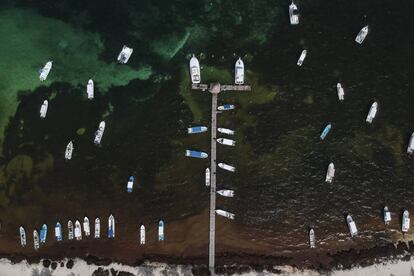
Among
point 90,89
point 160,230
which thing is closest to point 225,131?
point 160,230

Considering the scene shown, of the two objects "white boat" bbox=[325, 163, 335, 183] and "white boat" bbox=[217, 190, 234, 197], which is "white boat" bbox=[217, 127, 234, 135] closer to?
"white boat" bbox=[217, 190, 234, 197]

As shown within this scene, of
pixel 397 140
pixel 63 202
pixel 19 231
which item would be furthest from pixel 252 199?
pixel 19 231

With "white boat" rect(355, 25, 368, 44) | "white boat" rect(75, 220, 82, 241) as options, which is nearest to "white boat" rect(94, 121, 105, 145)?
"white boat" rect(75, 220, 82, 241)

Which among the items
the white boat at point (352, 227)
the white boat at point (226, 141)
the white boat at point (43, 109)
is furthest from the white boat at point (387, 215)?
the white boat at point (43, 109)

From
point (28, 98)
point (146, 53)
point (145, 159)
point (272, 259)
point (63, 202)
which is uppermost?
point (146, 53)

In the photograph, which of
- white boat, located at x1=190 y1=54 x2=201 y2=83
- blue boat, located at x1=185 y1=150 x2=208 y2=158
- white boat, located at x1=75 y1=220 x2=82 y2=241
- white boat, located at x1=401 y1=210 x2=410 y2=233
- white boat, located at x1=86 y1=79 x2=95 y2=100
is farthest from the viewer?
white boat, located at x1=86 y1=79 x2=95 y2=100

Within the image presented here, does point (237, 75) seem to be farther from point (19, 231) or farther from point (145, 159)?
point (19, 231)

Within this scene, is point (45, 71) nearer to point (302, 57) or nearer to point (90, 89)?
point (90, 89)

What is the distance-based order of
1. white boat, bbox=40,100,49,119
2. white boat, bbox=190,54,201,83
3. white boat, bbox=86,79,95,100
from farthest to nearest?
white boat, bbox=86,79,95,100 < white boat, bbox=40,100,49,119 < white boat, bbox=190,54,201,83

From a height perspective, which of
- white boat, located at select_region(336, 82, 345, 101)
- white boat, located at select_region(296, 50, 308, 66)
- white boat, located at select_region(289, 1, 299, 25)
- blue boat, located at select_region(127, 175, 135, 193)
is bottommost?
blue boat, located at select_region(127, 175, 135, 193)
